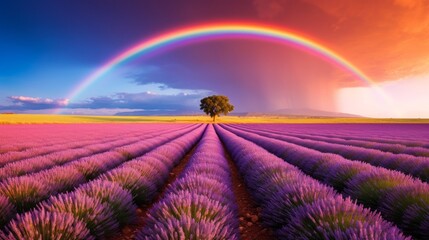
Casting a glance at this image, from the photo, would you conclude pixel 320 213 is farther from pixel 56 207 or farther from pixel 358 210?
pixel 56 207

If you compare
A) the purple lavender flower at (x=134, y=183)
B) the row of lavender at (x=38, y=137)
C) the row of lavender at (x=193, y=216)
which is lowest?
the row of lavender at (x=38, y=137)

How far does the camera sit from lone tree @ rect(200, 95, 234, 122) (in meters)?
84.2

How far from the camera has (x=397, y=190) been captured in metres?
3.70

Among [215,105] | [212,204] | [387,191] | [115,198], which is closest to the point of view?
[212,204]

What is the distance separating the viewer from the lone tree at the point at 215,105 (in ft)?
276

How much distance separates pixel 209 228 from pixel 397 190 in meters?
2.81

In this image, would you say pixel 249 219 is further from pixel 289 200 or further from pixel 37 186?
pixel 37 186

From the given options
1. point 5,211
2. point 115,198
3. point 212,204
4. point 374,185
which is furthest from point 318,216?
point 5,211

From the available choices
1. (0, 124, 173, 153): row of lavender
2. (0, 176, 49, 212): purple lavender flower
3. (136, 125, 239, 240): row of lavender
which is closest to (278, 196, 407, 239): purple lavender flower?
(136, 125, 239, 240): row of lavender

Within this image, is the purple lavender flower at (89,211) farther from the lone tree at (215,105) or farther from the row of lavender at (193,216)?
the lone tree at (215,105)

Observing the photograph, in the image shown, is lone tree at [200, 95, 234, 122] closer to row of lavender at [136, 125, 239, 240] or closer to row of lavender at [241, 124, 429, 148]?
row of lavender at [241, 124, 429, 148]

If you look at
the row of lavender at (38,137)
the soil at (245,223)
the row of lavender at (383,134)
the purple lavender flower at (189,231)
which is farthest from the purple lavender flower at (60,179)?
the row of lavender at (383,134)

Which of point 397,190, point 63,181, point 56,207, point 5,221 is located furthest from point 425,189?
point 63,181

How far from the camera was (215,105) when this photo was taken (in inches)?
3287
